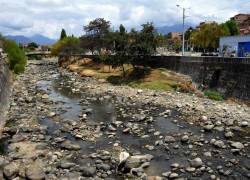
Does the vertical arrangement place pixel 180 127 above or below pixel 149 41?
below

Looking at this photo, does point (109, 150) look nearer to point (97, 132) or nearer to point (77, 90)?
point (97, 132)

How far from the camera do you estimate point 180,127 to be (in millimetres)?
31781

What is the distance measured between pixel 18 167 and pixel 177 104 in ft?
71.7

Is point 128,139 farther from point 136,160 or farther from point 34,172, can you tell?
point 34,172

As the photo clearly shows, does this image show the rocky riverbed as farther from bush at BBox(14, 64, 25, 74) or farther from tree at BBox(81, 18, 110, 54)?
tree at BBox(81, 18, 110, 54)

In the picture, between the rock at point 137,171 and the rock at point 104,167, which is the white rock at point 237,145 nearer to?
the rock at point 137,171

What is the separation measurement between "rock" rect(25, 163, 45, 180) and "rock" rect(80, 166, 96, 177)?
230 centimetres

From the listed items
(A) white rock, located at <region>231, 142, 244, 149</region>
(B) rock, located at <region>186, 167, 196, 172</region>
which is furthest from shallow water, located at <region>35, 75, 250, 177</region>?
(A) white rock, located at <region>231, 142, 244, 149</region>

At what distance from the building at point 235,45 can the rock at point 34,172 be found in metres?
46.0

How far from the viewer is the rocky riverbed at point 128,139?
72.6 feet

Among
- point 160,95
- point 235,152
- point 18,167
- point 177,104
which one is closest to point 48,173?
point 18,167

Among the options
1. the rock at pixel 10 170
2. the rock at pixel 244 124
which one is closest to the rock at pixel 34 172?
the rock at pixel 10 170

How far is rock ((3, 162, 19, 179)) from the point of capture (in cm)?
2077

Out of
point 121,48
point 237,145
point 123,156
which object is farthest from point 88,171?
point 121,48
